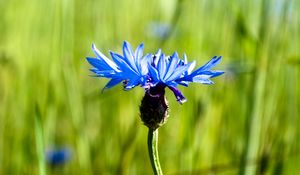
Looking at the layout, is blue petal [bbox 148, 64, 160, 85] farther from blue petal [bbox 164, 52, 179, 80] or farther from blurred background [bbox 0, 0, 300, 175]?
blurred background [bbox 0, 0, 300, 175]

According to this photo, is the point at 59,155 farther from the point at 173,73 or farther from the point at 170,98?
the point at 173,73

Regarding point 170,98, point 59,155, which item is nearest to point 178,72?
point 59,155

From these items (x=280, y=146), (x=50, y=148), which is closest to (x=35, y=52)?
(x=50, y=148)

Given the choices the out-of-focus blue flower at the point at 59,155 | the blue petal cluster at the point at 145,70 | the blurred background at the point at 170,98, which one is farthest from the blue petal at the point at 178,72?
the out-of-focus blue flower at the point at 59,155

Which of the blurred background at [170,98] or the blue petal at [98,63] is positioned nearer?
the blue petal at [98,63]

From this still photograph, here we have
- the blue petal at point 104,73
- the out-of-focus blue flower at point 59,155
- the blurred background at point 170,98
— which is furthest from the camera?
the out-of-focus blue flower at point 59,155

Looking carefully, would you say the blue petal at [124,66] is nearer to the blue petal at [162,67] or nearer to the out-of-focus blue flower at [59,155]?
the blue petal at [162,67]

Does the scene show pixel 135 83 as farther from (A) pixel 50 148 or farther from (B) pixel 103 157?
(A) pixel 50 148
